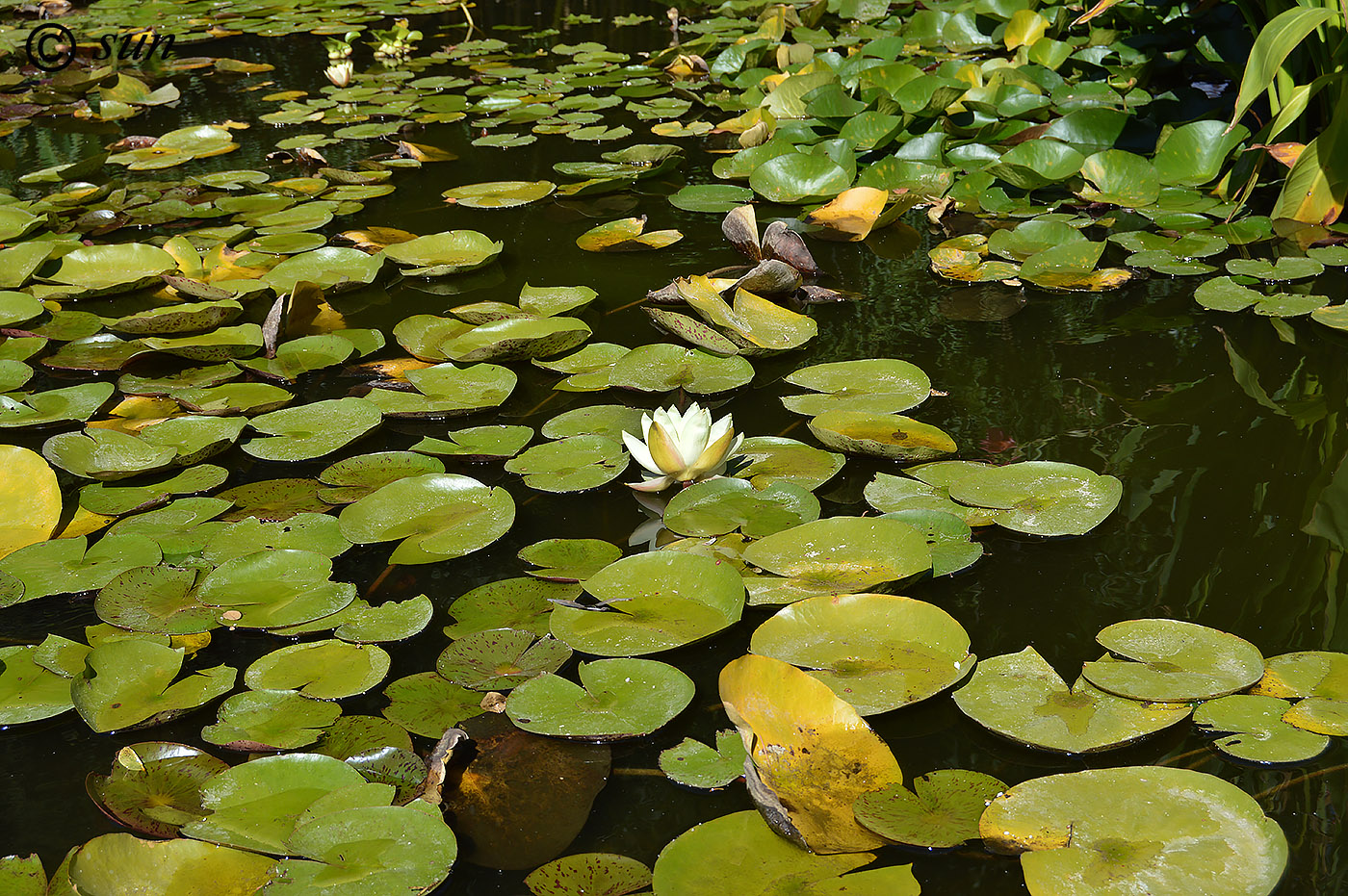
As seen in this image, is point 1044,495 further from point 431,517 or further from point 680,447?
point 431,517

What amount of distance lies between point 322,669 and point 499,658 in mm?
219

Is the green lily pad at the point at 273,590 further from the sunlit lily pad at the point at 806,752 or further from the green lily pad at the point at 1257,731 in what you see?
the green lily pad at the point at 1257,731

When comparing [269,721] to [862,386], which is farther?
[862,386]

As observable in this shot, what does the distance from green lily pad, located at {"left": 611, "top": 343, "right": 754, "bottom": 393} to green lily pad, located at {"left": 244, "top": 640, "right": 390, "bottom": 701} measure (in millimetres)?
813

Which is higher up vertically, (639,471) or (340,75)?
(340,75)

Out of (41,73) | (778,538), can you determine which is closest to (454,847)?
(778,538)

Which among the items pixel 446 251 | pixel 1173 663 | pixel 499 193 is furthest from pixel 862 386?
pixel 499 193

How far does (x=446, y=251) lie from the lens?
256 cm

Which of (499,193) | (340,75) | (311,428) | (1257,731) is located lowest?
(1257,731)

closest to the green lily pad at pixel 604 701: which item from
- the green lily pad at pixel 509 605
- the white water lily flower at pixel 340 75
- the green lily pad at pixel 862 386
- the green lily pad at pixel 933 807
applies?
the green lily pad at pixel 509 605

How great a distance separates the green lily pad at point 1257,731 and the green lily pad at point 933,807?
253 mm

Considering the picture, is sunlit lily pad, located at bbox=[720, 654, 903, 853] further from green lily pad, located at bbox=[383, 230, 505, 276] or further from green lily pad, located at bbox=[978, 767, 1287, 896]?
green lily pad, located at bbox=[383, 230, 505, 276]

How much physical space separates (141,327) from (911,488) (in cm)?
164

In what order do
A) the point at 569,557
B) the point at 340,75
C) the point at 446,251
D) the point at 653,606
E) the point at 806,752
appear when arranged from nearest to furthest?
the point at 806,752
the point at 653,606
the point at 569,557
the point at 446,251
the point at 340,75
